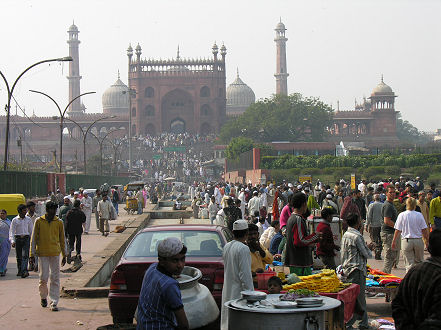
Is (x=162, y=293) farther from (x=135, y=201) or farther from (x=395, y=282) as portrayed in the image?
(x=135, y=201)

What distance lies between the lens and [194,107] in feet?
300

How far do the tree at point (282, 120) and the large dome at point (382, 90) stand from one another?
15.8 m

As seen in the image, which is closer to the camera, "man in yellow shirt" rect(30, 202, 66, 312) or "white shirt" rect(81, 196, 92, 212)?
"man in yellow shirt" rect(30, 202, 66, 312)

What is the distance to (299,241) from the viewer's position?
25.7ft

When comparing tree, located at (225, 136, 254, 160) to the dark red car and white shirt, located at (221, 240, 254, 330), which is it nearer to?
the dark red car

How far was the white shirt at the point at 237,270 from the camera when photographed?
622 centimetres

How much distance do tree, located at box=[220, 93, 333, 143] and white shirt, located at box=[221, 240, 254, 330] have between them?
70.9 metres

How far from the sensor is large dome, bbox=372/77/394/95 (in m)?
94.3

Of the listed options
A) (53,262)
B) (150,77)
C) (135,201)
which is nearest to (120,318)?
(53,262)

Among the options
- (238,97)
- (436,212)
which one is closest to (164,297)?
(436,212)

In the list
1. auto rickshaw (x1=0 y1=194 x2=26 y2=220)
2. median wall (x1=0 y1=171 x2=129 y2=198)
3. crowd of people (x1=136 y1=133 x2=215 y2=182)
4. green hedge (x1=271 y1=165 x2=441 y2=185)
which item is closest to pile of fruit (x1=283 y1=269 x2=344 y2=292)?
auto rickshaw (x1=0 y1=194 x2=26 y2=220)

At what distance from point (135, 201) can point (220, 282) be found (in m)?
21.1

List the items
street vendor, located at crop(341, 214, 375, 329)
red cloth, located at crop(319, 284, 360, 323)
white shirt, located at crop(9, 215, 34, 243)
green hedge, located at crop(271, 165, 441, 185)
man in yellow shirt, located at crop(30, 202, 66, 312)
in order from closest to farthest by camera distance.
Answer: red cloth, located at crop(319, 284, 360, 323) → street vendor, located at crop(341, 214, 375, 329) → man in yellow shirt, located at crop(30, 202, 66, 312) → white shirt, located at crop(9, 215, 34, 243) → green hedge, located at crop(271, 165, 441, 185)

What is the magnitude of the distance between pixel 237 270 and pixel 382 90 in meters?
90.9
